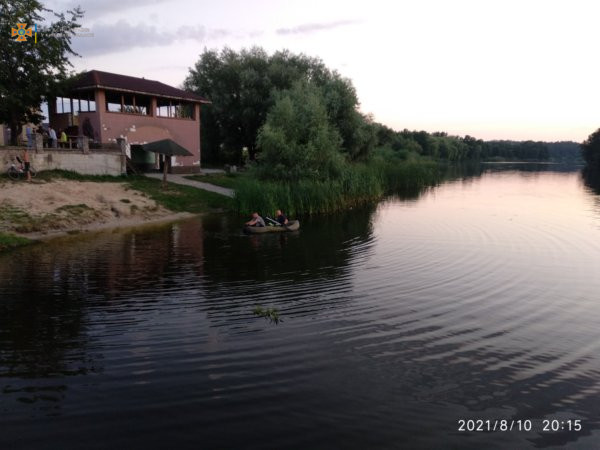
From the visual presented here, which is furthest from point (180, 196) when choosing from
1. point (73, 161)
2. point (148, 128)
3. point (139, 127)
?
point (148, 128)

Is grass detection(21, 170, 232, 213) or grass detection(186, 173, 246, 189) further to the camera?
grass detection(186, 173, 246, 189)

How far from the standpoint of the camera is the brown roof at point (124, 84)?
35.7 metres

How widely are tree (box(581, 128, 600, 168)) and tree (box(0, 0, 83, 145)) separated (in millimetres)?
120398

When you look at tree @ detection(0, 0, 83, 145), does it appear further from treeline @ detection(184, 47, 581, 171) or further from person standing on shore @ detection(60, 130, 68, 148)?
treeline @ detection(184, 47, 581, 171)

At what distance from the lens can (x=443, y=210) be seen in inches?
1367

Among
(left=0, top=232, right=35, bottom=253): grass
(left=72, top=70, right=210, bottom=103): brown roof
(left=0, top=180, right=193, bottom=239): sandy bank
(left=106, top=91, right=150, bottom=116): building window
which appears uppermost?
(left=72, top=70, right=210, bottom=103): brown roof

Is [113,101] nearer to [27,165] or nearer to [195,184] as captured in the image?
[195,184]

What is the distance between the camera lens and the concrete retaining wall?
28203mm

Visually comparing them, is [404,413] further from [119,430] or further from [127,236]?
[127,236]

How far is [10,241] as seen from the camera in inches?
758

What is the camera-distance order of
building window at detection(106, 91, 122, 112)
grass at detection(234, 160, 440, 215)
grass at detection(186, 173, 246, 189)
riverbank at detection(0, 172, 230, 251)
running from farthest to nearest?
grass at detection(186, 173, 246, 189) → building window at detection(106, 91, 122, 112) → grass at detection(234, 160, 440, 215) → riverbank at detection(0, 172, 230, 251)

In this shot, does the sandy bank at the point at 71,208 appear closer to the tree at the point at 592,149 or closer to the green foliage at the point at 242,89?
the green foliage at the point at 242,89

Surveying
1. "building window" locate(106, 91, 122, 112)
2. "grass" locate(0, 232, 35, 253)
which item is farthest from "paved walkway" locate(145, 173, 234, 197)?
"grass" locate(0, 232, 35, 253)

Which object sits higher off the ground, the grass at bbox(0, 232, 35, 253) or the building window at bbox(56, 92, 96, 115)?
the building window at bbox(56, 92, 96, 115)
